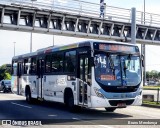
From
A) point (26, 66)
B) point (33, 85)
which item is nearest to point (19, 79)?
point (26, 66)

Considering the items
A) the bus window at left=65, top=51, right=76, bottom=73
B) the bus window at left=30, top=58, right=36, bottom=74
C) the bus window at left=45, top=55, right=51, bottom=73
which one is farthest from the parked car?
the bus window at left=65, top=51, right=76, bottom=73

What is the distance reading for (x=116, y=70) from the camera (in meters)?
14.2

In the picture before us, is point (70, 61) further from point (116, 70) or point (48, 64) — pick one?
point (48, 64)

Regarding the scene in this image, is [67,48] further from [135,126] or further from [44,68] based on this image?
[135,126]

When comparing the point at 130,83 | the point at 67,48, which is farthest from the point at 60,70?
the point at 130,83

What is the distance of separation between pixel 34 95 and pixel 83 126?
32.8ft

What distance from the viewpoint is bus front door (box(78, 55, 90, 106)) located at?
14273 mm

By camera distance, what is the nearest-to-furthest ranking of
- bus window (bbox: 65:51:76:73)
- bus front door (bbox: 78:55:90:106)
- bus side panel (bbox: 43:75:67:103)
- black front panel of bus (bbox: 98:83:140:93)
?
1. black front panel of bus (bbox: 98:83:140:93)
2. bus front door (bbox: 78:55:90:106)
3. bus window (bbox: 65:51:76:73)
4. bus side panel (bbox: 43:75:67:103)

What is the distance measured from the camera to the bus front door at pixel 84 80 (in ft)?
46.8

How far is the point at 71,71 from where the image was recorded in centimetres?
1566

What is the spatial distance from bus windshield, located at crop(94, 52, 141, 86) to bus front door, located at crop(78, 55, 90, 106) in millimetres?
561

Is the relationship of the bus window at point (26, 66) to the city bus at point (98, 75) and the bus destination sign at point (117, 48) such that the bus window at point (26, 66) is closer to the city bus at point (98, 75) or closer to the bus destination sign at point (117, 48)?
the city bus at point (98, 75)

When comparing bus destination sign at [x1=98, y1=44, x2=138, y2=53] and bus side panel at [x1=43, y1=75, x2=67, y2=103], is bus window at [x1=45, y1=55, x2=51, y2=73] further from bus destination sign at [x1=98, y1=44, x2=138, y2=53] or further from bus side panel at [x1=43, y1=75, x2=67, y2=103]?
bus destination sign at [x1=98, y1=44, x2=138, y2=53]

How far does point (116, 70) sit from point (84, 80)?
4.67 ft
